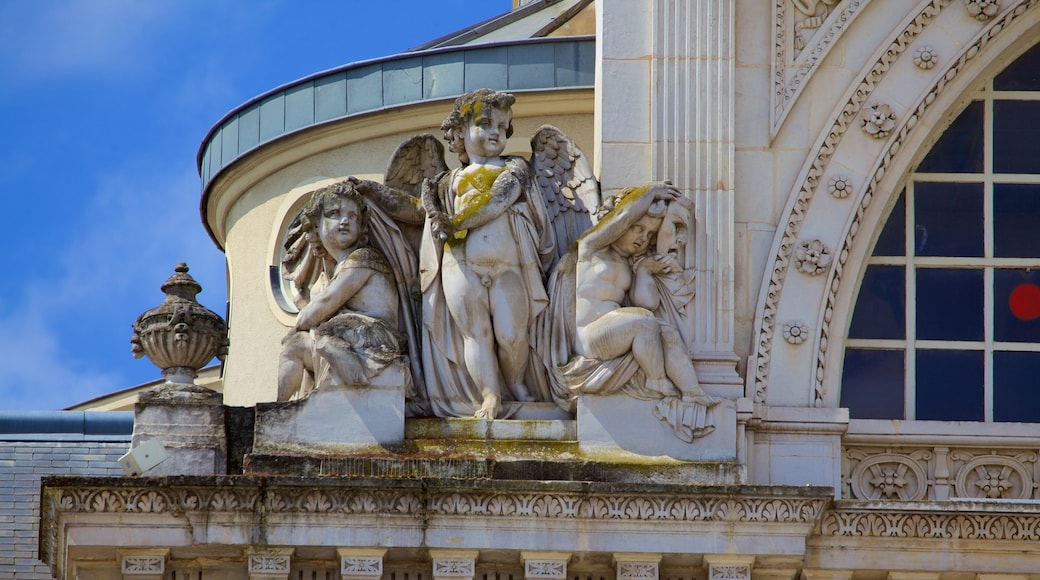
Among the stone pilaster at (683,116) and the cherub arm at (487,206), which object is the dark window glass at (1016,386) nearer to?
the stone pilaster at (683,116)

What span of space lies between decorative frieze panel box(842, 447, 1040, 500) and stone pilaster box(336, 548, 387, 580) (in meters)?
4.26

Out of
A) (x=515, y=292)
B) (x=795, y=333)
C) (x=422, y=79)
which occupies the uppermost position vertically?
(x=422, y=79)

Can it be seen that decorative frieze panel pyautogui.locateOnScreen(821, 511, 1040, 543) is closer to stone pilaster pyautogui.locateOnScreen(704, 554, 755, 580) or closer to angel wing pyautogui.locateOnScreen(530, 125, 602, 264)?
stone pilaster pyautogui.locateOnScreen(704, 554, 755, 580)

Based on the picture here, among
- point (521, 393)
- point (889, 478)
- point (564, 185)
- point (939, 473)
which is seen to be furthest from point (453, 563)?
point (939, 473)

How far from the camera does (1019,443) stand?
22.2 meters

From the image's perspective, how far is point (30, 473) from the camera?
2703 centimetres

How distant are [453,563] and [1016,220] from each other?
6.26m

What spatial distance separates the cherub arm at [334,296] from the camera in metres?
21.7

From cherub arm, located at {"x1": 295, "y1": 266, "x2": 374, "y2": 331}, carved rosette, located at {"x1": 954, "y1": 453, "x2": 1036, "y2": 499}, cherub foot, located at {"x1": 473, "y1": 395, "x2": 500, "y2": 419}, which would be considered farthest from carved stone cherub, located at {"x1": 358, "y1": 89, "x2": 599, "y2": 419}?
carved rosette, located at {"x1": 954, "y1": 453, "x2": 1036, "y2": 499}

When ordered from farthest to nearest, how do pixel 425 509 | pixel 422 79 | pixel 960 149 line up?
pixel 422 79 < pixel 960 149 < pixel 425 509

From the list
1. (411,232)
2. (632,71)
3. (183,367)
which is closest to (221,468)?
(183,367)

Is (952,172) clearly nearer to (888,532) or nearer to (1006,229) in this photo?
(1006,229)

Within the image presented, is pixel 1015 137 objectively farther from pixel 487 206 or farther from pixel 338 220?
pixel 338 220

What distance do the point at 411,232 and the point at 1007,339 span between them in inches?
212
